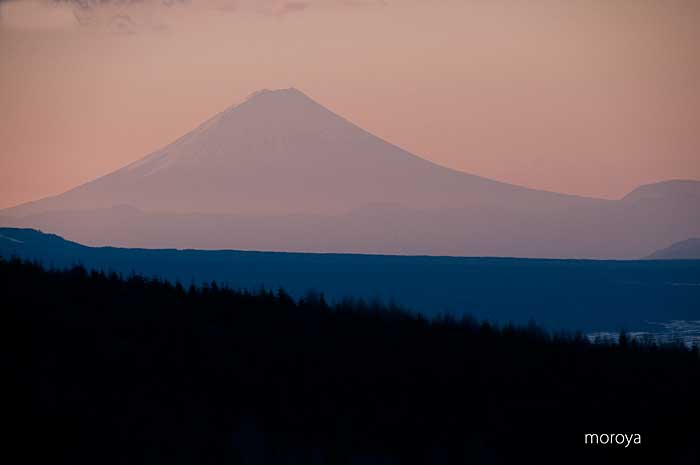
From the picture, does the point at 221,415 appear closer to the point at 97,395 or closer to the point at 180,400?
the point at 180,400

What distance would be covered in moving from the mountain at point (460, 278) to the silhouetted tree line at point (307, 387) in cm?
4097

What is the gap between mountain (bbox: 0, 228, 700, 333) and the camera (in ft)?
238

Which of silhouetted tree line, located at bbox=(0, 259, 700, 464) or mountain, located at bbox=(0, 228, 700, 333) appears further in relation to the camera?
mountain, located at bbox=(0, 228, 700, 333)

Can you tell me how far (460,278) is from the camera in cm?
9600

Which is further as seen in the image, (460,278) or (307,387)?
(460,278)

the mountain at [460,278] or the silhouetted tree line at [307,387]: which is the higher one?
the mountain at [460,278]

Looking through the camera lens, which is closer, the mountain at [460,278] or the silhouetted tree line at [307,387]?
the silhouetted tree line at [307,387]

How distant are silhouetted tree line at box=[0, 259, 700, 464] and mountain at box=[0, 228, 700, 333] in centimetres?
4097

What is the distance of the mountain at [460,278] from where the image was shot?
72.6 m

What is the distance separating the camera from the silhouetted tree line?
43.4 ft

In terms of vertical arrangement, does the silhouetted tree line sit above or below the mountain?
below

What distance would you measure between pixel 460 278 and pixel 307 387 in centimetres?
8117

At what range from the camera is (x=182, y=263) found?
10438cm

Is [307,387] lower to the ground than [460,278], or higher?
lower
